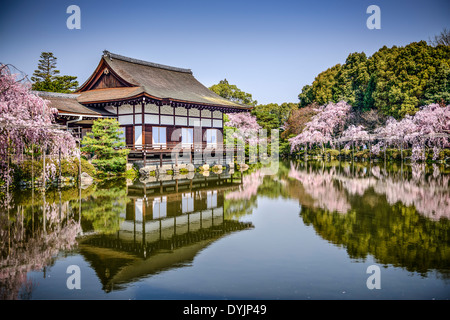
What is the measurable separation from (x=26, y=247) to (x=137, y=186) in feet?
33.0

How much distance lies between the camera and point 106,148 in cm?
2092

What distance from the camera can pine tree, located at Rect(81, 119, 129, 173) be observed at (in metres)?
20.9

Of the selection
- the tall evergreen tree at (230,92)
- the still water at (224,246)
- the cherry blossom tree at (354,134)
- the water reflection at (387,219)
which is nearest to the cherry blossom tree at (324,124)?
the cherry blossom tree at (354,134)

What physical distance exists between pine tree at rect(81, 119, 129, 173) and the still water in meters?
6.73

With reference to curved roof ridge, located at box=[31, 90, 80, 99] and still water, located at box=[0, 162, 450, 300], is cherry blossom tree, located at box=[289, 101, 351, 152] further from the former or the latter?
still water, located at box=[0, 162, 450, 300]

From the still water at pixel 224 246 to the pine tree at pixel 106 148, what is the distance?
6729 millimetres

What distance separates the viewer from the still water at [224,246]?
581 centimetres

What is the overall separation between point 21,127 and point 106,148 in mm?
7145

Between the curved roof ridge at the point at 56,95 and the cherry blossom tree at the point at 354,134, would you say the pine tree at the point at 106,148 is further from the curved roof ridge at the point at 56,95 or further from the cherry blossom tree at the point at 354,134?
the cherry blossom tree at the point at 354,134

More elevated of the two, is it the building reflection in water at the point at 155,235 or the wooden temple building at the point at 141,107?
the wooden temple building at the point at 141,107

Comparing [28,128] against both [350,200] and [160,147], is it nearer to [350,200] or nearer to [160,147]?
[160,147]

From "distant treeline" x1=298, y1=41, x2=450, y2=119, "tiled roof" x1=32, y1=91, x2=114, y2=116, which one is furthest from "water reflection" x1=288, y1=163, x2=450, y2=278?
"distant treeline" x1=298, y1=41, x2=450, y2=119

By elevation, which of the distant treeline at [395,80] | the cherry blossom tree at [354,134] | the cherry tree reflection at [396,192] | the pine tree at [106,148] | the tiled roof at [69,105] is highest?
the distant treeline at [395,80]
